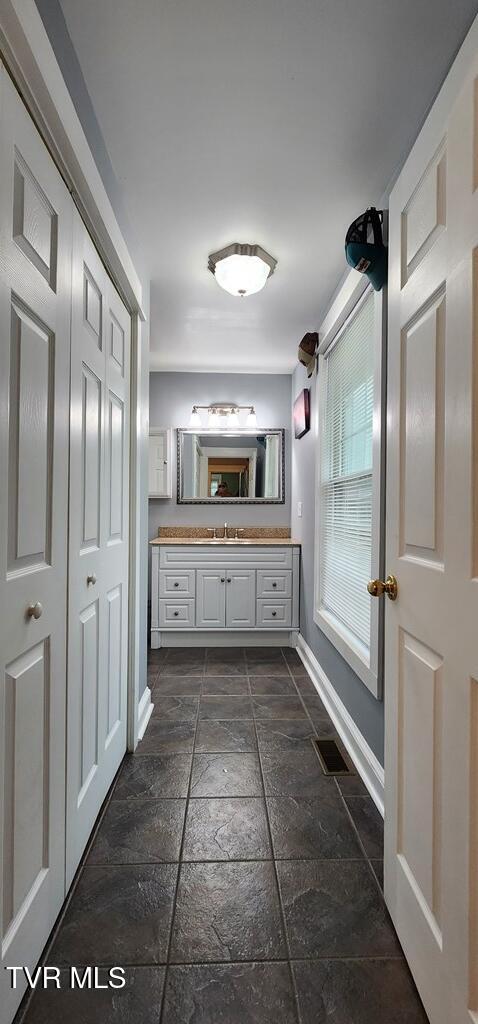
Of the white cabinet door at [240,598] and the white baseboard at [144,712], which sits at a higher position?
the white cabinet door at [240,598]

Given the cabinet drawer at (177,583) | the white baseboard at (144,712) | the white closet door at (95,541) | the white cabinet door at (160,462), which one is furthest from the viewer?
A: the white cabinet door at (160,462)

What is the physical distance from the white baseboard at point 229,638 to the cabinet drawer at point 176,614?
0.08 metres

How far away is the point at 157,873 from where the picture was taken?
132 cm

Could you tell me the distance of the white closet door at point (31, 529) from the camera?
33.8 inches

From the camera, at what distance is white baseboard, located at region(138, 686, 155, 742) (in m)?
2.13

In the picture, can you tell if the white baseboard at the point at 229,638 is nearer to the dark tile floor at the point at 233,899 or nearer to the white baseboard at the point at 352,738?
the white baseboard at the point at 352,738

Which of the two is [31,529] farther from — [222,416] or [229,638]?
[222,416]

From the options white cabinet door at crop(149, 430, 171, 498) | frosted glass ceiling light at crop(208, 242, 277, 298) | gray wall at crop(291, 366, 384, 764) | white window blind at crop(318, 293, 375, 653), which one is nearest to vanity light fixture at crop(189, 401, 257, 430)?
white cabinet door at crop(149, 430, 171, 498)

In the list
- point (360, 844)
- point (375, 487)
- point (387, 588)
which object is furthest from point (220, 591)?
point (387, 588)

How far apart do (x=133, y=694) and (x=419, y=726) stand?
53.4 inches

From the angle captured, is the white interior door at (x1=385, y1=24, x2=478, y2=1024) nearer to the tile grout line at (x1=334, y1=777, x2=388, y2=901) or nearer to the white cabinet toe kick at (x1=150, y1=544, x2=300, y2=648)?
the tile grout line at (x1=334, y1=777, x2=388, y2=901)

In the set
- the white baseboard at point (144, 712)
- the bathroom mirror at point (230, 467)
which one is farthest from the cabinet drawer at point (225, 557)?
the white baseboard at point (144, 712)

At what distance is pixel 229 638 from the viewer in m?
3.58

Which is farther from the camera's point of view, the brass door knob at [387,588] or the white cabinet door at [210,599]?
the white cabinet door at [210,599]
